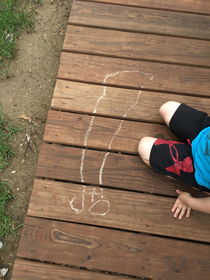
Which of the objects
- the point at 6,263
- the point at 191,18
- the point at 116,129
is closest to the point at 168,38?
the point at 191,18

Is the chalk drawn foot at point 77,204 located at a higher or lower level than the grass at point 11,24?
lower

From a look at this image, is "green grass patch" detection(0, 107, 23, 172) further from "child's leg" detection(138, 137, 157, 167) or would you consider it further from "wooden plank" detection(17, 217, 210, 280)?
"child's leg" detection(138, 137, 157, 167)

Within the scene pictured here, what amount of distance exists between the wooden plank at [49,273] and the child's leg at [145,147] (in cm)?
69

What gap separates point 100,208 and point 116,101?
699mm

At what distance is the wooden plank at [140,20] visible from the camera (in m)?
1.66

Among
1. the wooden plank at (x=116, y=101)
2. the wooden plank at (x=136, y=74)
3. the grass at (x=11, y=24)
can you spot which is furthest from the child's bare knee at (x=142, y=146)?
A: the grass at (x=11, y=24)

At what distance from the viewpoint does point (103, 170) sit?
4.60 ft

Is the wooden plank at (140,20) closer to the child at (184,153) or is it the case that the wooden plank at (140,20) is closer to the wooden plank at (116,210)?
the child at (184,153)

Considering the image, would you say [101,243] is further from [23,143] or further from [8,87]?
[8,87]

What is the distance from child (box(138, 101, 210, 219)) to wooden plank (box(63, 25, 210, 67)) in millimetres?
433

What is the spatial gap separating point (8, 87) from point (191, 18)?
1556 millimetres

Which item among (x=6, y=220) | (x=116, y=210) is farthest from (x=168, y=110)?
(x=6, y=220)

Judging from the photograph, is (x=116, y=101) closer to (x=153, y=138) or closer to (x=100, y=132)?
(x=100, y=132)

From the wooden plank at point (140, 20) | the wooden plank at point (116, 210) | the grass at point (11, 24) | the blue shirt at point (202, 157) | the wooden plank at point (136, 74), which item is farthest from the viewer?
the grass at point (11, 24)
